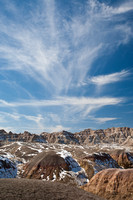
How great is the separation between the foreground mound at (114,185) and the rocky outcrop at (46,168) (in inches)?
1999

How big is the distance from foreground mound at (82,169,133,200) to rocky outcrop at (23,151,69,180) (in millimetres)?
50784

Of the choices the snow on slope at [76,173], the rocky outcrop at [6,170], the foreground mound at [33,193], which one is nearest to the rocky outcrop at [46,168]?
the snow on slope at [76,173]

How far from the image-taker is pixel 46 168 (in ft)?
288

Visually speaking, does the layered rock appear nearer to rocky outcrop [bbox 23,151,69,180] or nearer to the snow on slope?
the snow on slope

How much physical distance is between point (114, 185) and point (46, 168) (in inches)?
2547

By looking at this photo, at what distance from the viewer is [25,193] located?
21797 mm

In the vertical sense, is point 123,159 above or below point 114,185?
above

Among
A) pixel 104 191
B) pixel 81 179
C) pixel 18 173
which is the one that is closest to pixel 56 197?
pixel 104 191

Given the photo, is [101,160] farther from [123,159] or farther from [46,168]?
[123,159]

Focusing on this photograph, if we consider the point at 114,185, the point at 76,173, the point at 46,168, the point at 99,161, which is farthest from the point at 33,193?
the point at 99,161

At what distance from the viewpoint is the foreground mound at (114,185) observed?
29.4 metres

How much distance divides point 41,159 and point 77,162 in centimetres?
2429

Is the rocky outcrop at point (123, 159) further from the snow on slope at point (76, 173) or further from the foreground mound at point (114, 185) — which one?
the foreground mound at point (114, 185)

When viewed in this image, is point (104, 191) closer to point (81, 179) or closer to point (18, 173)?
point (81, 179)
